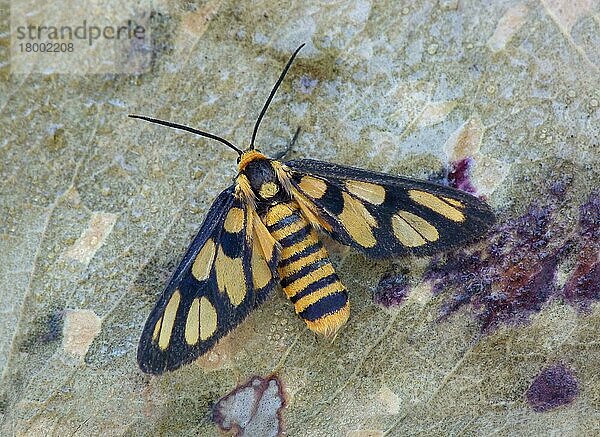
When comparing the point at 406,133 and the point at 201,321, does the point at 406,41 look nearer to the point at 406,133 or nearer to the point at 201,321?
the point at 406,133

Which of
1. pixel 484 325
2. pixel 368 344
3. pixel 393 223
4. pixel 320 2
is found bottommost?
pixel 484 325

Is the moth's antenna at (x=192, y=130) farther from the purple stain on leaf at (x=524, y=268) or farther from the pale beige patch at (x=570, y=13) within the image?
the pale beige patch at (x=570, y=13)

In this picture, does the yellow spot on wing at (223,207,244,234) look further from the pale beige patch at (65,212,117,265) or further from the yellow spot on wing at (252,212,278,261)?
the pale beige patch at (65,212,117,265)

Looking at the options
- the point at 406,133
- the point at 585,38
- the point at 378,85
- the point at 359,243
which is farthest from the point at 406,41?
the point at 359,243

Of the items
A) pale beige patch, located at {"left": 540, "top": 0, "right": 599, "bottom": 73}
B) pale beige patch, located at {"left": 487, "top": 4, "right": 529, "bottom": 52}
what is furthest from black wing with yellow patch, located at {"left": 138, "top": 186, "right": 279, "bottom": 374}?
pale beige patch, located at {"left": 540, "top": 0, "right": 599, "bottom": 73}

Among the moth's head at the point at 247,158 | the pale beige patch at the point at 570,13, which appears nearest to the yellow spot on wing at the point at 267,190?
the moth's head at the point at 247,158

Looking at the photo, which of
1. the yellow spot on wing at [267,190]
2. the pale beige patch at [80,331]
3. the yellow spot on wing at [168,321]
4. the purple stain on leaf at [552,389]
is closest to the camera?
→ the purple stain on leaf at [552,389]

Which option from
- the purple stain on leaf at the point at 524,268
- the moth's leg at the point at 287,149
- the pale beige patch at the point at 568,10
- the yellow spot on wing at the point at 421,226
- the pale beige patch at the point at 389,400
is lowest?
the pale beige patch at the point at 389,400
